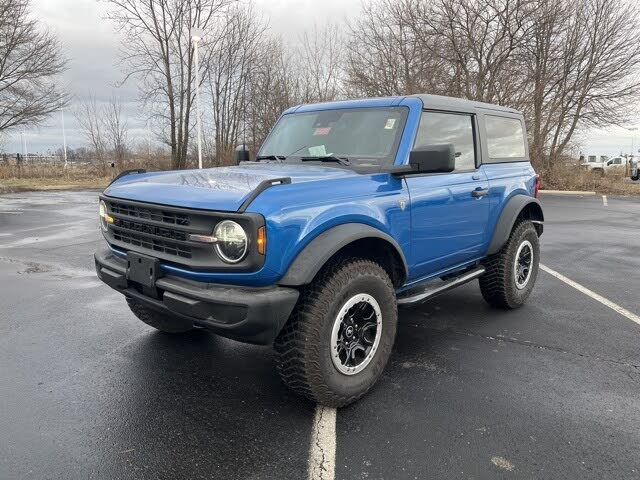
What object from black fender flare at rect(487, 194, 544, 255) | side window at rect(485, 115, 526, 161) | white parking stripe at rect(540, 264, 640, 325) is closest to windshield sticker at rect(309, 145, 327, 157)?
side window at rect(485, 115, 526, 161)

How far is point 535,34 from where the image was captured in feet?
66.1

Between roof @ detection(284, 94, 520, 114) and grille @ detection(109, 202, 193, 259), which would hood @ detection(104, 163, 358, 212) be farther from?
roof @ detection(284, 94, 520, 114)

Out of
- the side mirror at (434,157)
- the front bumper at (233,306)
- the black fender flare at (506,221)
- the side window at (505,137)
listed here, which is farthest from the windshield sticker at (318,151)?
the black fender flare at (506,221)

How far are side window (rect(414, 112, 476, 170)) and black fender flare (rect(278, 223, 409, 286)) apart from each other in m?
1.11

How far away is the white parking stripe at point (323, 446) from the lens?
93.5 inches

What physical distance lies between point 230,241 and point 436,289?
1969mm

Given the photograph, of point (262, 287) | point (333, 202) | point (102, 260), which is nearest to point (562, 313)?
point (333, 202)

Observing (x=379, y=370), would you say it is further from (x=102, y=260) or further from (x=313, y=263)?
(x=102, y=260)

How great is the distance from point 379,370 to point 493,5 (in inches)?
817

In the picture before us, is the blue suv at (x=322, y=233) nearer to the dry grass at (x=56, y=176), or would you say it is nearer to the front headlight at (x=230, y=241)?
the front headlight at (x=230, y=241)

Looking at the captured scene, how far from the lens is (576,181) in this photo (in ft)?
71.2

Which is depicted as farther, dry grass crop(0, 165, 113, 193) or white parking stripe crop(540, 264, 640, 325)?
dry grass crop(0, 165, 113, 193)

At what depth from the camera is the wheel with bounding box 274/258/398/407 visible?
276 cm

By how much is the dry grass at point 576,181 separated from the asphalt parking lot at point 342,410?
18400 mm
